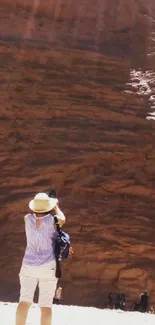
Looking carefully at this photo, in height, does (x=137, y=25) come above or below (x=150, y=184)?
above

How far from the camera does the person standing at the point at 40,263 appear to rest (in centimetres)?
495

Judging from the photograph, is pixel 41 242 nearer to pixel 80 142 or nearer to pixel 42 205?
pixel 42 205

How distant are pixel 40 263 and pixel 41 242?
0.19 m

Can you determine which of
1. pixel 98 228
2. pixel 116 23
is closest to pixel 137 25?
pixel 116 23

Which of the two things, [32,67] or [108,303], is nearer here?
[108,303]

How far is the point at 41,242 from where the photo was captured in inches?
198

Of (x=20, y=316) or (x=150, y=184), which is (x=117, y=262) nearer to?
(x=150, y=184)

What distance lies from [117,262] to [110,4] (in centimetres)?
1120

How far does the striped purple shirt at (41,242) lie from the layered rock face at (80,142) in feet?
30.2

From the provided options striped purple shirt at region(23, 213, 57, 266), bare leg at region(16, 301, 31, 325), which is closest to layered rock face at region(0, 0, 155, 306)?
bare leg at region(16, 301, 31, 325)

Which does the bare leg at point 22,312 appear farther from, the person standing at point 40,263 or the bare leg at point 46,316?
the bare leg at point 46,316

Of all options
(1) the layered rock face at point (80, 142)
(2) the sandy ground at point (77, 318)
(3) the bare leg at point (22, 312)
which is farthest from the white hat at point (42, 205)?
(1) the layered rock face at point (80, 142)

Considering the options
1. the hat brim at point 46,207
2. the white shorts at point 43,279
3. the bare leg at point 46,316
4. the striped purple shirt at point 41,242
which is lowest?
the bare leg at point 46,316

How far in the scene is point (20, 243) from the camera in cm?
1536
